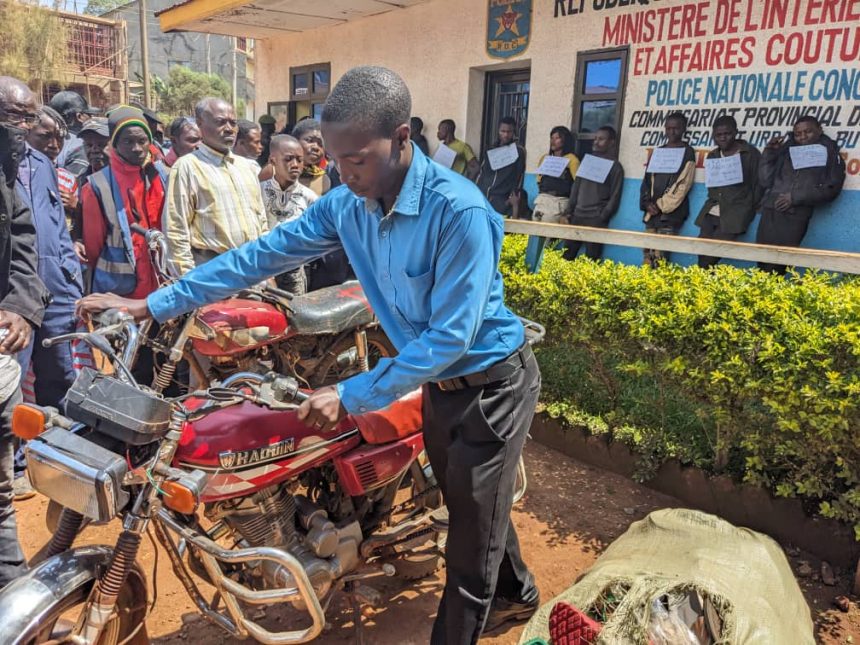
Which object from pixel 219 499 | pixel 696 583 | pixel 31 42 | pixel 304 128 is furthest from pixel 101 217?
pixel 31 42

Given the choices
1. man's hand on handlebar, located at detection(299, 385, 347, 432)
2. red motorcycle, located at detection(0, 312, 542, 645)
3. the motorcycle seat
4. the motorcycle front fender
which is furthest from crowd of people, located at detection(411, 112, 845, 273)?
the motorcycle front fender

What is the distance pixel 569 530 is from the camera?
3.34 m

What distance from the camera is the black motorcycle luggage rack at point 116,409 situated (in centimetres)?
164

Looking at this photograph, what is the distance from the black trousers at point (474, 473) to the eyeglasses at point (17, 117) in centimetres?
254

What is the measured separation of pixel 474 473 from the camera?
6.84ft

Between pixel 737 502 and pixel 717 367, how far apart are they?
708 millimetres

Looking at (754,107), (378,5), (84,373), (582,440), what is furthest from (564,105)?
(84,373)

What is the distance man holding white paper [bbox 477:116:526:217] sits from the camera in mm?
7703

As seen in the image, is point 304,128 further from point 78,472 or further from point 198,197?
point 78,472

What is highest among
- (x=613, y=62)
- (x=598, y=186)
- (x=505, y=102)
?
(x=613, y=62)

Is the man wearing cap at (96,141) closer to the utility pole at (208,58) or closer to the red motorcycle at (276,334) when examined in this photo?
the red motorcycle at (276,334)

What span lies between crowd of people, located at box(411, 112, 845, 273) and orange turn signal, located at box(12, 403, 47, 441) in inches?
212

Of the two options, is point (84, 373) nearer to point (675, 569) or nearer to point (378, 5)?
point (675, 569)

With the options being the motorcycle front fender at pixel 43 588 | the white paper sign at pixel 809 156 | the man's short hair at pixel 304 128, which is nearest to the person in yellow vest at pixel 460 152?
the man's short hair at pixel 304 128
